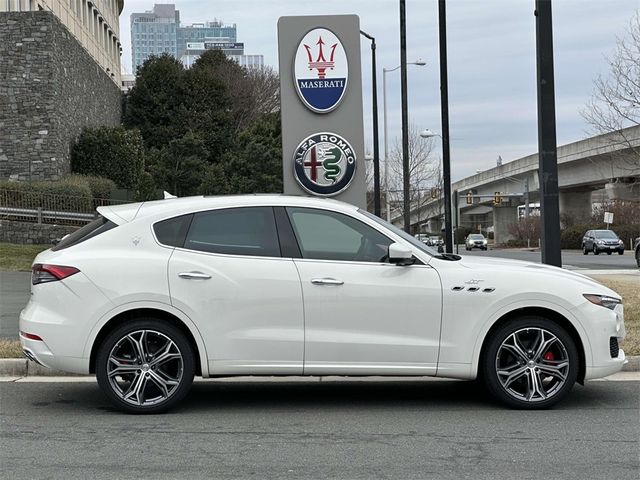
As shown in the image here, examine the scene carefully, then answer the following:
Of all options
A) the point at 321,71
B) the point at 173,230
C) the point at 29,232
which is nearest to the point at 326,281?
the point at 173,230

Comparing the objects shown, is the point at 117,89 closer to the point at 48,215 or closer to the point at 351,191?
the point at 48,215

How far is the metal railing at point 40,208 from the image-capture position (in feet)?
96.0

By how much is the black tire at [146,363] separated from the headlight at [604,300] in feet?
10.5

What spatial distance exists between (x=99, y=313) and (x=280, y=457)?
2.01 meters

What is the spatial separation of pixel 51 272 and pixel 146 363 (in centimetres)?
104

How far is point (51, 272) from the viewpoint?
22.5 feet

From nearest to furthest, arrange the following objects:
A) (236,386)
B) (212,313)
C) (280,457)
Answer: (280,457) → (212,313) → (236,386)

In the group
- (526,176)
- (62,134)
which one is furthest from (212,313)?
(526,176)

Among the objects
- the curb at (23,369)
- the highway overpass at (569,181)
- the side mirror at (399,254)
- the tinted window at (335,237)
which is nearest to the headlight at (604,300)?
the side mirror at (399,254)

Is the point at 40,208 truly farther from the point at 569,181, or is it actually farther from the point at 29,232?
the point at 569,181

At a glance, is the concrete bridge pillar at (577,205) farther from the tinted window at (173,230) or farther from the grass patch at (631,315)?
the tinted window at (173,230)

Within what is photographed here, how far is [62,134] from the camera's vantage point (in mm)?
34312

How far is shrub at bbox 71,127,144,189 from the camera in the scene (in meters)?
36.8

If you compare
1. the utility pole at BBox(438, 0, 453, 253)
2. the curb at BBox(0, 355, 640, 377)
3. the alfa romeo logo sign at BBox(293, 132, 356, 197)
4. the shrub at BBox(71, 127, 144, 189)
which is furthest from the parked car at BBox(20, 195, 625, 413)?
the shrub at BBox(71, 127, 144, 189)
